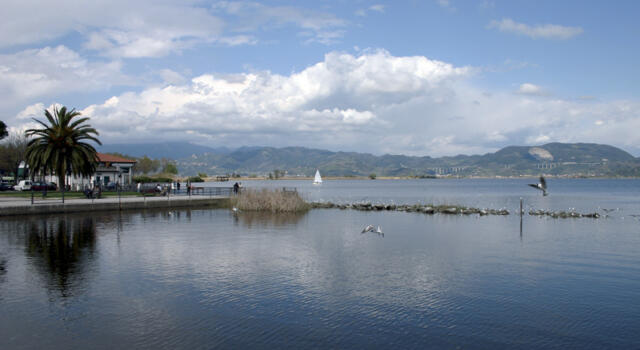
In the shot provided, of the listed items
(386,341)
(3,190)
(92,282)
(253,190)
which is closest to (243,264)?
(92,282)

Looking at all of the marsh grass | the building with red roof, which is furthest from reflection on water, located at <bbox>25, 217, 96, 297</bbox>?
the building with red roof

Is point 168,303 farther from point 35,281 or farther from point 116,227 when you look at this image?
point 116,227

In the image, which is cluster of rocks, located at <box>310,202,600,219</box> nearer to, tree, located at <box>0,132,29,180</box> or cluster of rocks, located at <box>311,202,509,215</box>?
cluster of rocks, located at <box>311,202,509,215</box>

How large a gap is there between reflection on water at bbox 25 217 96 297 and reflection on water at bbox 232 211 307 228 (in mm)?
10195

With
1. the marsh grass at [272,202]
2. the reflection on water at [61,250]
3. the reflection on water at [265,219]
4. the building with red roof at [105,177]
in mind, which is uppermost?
the building with red roof at [105,177]

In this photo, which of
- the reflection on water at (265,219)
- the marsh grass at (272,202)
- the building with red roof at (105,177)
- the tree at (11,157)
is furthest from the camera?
the tree at (11,157)

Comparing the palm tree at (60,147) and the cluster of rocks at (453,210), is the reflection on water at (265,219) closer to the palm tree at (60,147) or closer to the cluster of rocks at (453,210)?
the cluster of rocks at (453,210)

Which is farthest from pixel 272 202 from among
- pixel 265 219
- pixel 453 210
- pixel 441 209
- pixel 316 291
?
pixel 316 291

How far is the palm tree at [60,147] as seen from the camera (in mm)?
50062

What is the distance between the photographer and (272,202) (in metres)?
44.2

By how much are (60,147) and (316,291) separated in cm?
4582

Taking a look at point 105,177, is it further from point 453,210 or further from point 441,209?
point 453,210

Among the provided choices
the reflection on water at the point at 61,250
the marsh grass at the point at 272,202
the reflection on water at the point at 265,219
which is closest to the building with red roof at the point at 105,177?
the marsh grass at the point at 272,202

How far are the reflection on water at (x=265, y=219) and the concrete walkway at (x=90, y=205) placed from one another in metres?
8.47
